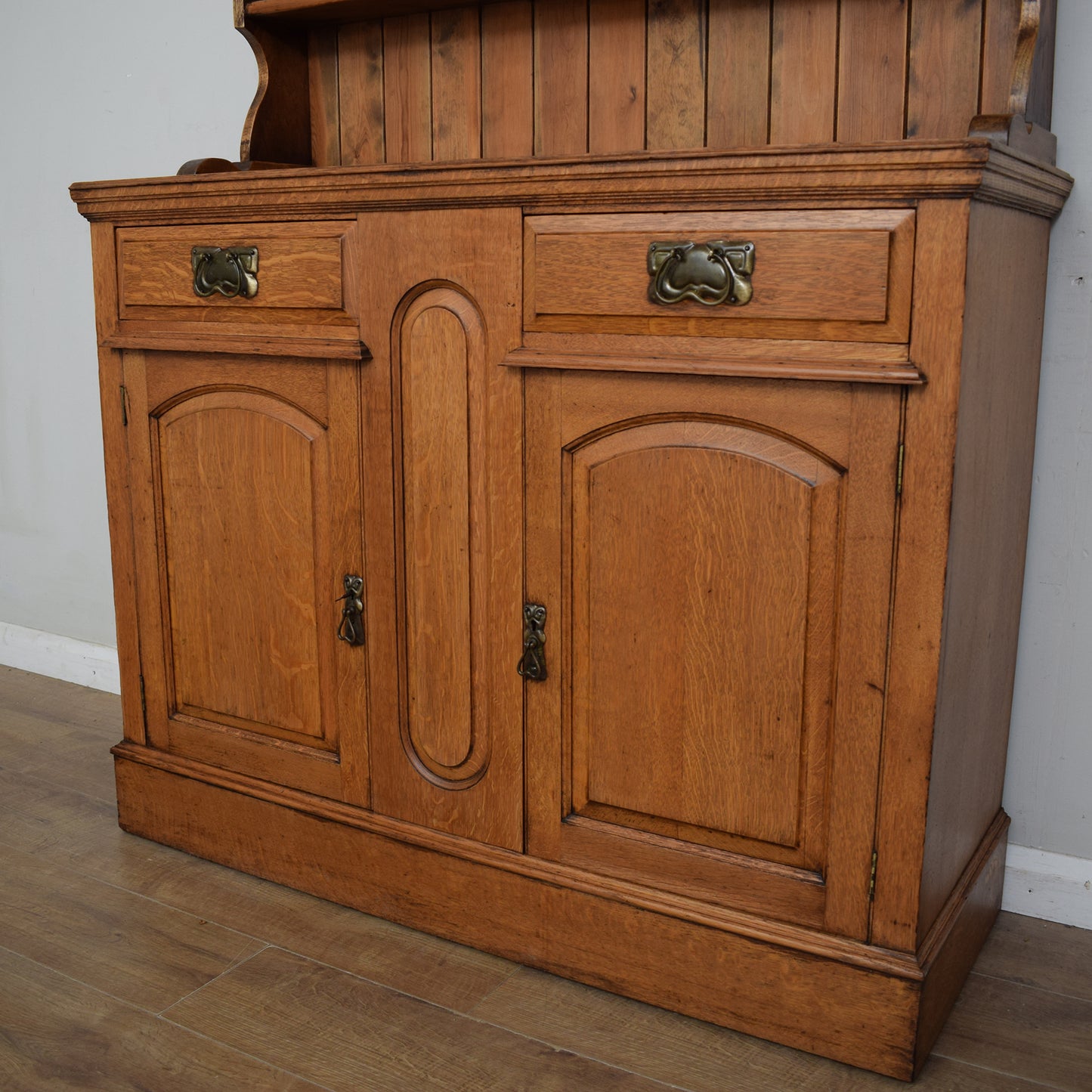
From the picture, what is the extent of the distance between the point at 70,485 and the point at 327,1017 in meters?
1.78

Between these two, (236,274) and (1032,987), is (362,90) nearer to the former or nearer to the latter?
(236,274)

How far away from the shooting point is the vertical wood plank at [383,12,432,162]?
210 cm

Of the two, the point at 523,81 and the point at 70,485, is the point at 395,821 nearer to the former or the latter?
the point at 523,81

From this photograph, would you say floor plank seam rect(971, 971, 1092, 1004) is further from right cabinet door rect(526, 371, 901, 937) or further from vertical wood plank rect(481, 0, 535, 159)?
vertical wood plank rect(481, 0, 535, 159)

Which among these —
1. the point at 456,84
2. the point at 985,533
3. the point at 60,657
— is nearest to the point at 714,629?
the point at 985,533

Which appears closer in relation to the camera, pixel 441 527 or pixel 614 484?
pixel 614 484

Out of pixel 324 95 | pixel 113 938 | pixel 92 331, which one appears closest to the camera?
pixel 113 938

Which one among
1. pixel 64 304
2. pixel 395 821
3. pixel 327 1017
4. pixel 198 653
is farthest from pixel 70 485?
pixel 327 1017

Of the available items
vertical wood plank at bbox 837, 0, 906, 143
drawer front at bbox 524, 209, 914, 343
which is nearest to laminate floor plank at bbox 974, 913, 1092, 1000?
drawer front at bbox 524, 209, 914, 343

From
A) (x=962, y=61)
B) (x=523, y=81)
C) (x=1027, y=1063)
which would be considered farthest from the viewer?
(x=523, y=81)

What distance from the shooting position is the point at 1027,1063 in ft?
5.13

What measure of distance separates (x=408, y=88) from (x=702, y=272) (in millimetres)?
924

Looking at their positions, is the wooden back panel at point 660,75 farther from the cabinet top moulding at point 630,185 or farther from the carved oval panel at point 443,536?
the carved oval panel at point 443,536

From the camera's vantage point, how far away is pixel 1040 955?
5.99 ft
